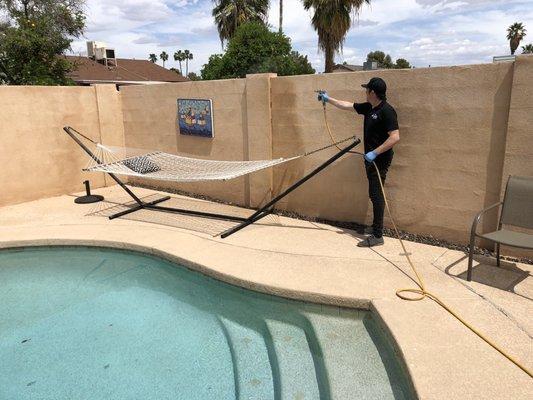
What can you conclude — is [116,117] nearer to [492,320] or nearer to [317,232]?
[317,232]

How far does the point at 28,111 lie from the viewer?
251 inches

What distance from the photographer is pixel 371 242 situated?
4.33 meters

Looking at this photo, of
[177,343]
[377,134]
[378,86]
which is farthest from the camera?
[377,134]

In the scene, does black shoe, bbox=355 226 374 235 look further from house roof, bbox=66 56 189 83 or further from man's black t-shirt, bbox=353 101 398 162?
house roof, bbox=66 56 189 83

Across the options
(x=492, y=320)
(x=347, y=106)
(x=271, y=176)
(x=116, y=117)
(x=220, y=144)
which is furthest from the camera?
(x=116, y=117)

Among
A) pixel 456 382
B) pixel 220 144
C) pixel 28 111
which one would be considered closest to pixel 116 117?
pixel 28 111

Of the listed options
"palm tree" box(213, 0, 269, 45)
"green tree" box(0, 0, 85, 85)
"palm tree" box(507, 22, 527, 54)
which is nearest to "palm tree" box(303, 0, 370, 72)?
"palm tree" box(213, 0, 269, 45)

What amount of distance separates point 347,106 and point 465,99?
1103 millimetres

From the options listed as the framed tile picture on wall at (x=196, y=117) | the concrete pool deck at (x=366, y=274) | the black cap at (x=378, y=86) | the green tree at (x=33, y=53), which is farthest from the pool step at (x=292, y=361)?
the green tree at (x=33, y=53)

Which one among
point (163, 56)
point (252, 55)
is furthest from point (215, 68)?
point (163, 56)

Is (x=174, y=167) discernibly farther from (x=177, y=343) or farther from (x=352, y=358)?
(x=352, y=358)

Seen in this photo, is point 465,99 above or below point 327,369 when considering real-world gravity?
above

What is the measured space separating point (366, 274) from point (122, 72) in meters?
28.4

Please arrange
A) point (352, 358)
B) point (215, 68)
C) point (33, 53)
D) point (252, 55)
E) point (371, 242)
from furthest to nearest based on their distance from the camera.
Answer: point (215, 68)
point (252, 55)
point (33, 53)
point (371, 242)
point (352, 358)
